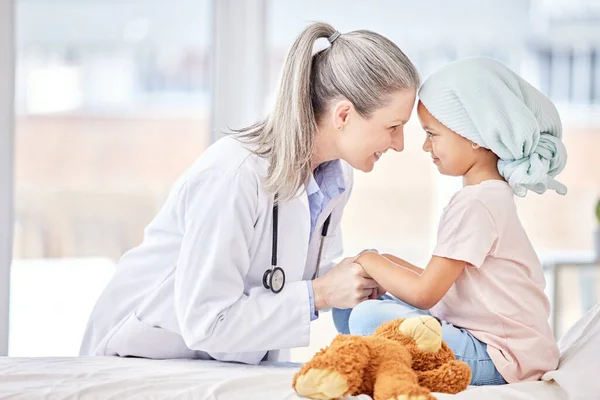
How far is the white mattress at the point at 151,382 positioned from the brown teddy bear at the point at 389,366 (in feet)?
0.15

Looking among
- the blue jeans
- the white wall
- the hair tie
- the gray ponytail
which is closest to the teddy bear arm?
the blue jeans

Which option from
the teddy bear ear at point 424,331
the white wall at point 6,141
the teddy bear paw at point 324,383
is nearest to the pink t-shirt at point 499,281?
the teddy bear ear at point 424,331

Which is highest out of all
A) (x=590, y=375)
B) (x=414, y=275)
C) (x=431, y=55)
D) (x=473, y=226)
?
(x=431, y=55)

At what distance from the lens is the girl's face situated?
164 centimetres

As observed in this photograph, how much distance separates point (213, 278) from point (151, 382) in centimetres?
25

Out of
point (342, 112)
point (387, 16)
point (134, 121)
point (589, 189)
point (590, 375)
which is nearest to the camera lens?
point (590, 375)

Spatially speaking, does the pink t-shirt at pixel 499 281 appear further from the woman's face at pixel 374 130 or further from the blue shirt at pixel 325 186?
the blue shirt at pixel 325 186

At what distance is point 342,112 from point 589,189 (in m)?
2.02

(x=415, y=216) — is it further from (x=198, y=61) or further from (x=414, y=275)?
(x=414, y=275)

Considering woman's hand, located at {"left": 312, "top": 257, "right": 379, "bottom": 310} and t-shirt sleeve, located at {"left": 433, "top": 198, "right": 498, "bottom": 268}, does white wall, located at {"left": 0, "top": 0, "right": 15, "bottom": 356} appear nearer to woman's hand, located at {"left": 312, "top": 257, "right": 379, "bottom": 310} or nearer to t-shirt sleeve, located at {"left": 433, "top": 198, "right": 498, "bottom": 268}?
woman's hand, located at {"left": 312, "top": 257, "right": 379, "bottom": 310}

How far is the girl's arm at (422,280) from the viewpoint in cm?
153

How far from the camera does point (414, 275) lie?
5.17 ft

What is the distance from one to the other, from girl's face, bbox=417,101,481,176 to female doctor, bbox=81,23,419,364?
6 centimetres

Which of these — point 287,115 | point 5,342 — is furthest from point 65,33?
point 287,115
